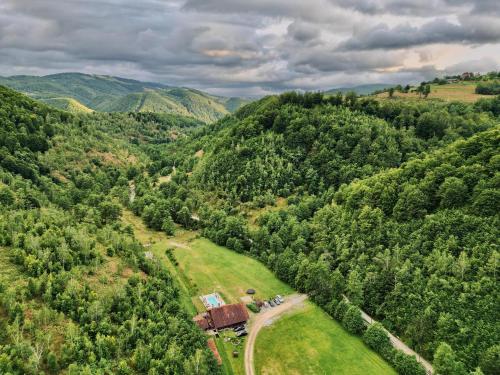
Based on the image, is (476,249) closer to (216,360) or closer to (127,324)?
(216,360)

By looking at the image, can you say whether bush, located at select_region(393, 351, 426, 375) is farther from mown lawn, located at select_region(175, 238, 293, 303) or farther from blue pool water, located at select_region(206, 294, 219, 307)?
blue pool water, located at select_region(206, 294, 219, 307)

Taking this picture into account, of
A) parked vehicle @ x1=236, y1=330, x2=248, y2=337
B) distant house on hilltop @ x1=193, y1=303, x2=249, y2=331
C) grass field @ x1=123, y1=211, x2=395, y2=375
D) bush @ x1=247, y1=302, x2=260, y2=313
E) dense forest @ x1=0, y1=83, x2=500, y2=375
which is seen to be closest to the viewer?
dense forest @ x1=0, y1=83, x2=500, y2=375

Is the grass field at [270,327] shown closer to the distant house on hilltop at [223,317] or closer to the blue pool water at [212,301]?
the blue pool water at [212,301]

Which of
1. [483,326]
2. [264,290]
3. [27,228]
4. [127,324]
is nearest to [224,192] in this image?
[264,290]

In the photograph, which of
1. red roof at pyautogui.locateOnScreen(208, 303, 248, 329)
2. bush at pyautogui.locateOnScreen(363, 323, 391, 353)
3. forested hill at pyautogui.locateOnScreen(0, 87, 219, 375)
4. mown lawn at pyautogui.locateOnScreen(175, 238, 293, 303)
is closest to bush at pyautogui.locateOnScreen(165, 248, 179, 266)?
mown lawn at pyautogui.locateOnScreen(175, 238, 293, 303)

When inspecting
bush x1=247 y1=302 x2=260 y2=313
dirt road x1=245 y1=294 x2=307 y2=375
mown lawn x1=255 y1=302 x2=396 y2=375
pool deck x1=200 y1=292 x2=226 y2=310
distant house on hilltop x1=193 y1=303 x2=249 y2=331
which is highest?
distant house on hilltop x1=193 y1=303 x2=249 y2=331

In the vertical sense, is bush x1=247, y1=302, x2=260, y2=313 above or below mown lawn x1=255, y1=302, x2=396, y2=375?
above

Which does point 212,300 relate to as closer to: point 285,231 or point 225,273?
point 225,273

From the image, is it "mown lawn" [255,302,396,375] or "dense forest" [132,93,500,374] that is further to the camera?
"dense forest" [132,93,500,374]
